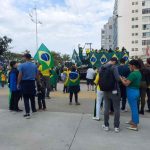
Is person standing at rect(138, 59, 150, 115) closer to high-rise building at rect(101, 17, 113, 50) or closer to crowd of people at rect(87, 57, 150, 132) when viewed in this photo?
crowd of people at rect(87, 57, 150, 132)

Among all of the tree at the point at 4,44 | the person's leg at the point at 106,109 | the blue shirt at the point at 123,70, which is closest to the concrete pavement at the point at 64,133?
the person's leg at the point at 106,109

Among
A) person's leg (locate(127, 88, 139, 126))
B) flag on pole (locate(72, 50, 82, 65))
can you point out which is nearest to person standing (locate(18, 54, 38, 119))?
person's leg (locate(127, 88, 139, 126))

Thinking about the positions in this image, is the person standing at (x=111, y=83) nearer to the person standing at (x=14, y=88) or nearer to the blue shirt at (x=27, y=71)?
the blue shirt at (x=27, y=71)

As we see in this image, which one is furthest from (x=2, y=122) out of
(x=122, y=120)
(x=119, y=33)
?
(x=119, y=33)

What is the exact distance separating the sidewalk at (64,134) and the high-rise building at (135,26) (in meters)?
85.2

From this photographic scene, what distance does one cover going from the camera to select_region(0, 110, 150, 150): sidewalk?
665 centimetres

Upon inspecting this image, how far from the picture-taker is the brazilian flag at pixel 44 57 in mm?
11156

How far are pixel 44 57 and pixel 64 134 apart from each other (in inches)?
167

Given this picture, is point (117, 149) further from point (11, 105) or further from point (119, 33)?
point (119, 33)

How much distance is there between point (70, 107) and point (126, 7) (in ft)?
292

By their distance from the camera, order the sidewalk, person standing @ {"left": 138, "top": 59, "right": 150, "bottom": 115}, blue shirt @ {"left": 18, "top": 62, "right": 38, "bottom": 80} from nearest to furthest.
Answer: the sidewalk, blue shirt @ {"left": 18, "top": 62, "right": 38, "bottom": 80}, person standing @ {"left": 138, "top": 59, "right": 150, "bottom": 115}

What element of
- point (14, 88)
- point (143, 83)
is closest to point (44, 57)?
point (14, 88)

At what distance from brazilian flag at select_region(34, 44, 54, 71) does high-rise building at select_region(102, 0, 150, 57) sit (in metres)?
82.9

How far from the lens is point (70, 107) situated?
11.5 m
